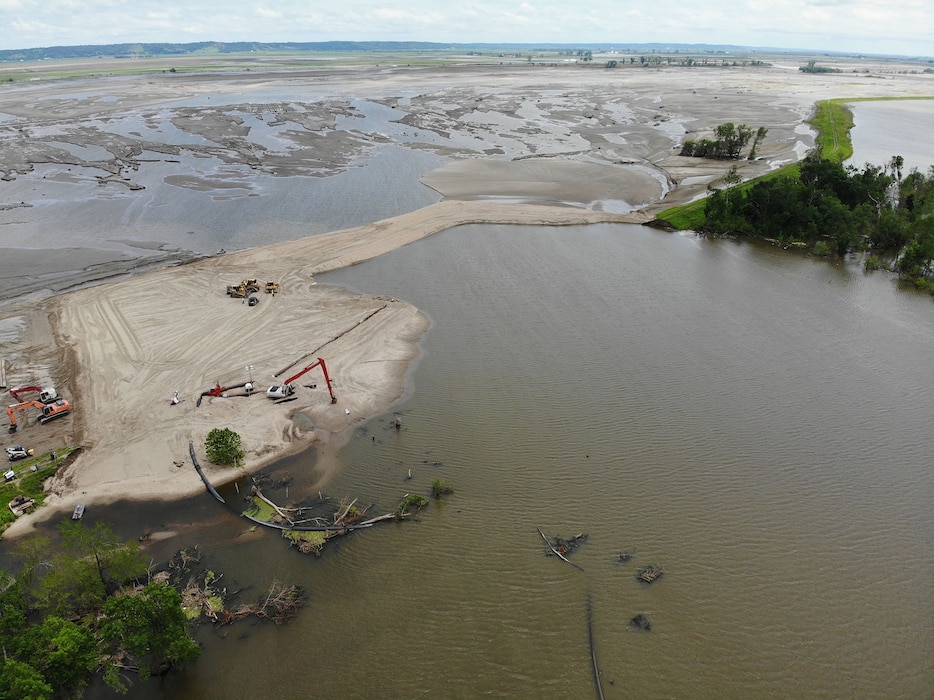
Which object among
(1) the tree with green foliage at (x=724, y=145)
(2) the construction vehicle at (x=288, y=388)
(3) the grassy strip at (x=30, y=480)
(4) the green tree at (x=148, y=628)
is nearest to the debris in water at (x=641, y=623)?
(4) the green tree at (x=148, y=628)

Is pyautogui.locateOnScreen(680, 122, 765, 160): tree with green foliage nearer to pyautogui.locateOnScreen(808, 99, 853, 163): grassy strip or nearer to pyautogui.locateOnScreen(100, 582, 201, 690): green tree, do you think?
pyautogui.locateOnScreen(808, 99, 853, 163): grassy strip

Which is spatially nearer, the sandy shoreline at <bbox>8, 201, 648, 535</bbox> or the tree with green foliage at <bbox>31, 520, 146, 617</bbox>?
the tree with green foliage at <bbox>31, 520, 146, 617</bbox>

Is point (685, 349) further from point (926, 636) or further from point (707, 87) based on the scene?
point (707, 87)

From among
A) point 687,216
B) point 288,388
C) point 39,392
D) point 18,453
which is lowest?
point 18,453

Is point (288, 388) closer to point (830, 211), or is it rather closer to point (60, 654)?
point (60, 654)

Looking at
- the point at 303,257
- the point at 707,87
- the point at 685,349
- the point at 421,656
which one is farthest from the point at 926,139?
the point at 421,656

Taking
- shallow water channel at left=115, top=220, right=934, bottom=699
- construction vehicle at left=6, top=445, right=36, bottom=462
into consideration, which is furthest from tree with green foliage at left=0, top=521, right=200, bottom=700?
construction vehicle at left=6, top=445, right=36, bottom=462

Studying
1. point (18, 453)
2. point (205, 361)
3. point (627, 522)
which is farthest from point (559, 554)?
point (18, 453)
